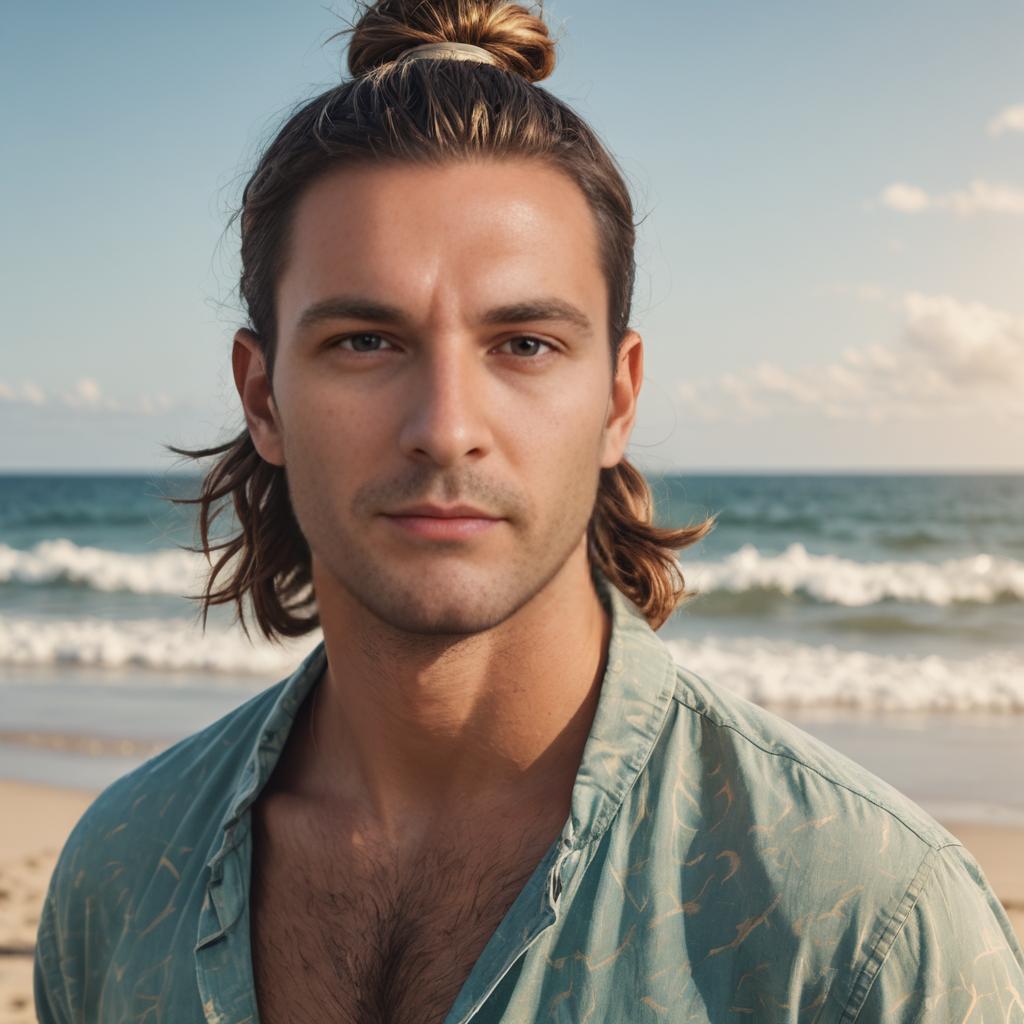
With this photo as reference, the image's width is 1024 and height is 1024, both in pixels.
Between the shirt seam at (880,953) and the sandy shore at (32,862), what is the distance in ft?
12.1

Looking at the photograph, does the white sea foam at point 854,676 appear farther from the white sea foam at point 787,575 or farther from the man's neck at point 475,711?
the man's neck at point 475,711

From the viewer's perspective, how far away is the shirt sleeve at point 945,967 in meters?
1.62

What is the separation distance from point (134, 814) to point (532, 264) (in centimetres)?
139

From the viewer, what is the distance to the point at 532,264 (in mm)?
2080

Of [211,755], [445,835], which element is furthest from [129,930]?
[445,835]

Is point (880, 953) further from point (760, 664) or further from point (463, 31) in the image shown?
point (760, 664)

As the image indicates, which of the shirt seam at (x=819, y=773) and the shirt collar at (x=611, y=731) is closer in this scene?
the shirt seam at (x=819, y=773)

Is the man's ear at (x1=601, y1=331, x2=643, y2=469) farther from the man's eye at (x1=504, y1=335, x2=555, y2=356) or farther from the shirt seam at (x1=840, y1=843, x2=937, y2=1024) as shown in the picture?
the shirt seam at (x1=840, y1=843, x2=937, y2=1024)

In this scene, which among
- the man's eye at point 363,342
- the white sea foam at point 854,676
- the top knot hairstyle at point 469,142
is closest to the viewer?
the man's eye at point 363,342

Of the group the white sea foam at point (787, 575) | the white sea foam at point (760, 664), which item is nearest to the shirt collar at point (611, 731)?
the white sea foam at point (760, 664)

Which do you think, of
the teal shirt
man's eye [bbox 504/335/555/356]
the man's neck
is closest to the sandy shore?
the teal shirt

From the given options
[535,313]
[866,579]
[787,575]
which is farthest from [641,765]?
[866,579]

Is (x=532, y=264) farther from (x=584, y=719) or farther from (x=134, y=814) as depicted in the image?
(x=134, y=814)

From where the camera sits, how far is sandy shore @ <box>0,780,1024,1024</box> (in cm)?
483
